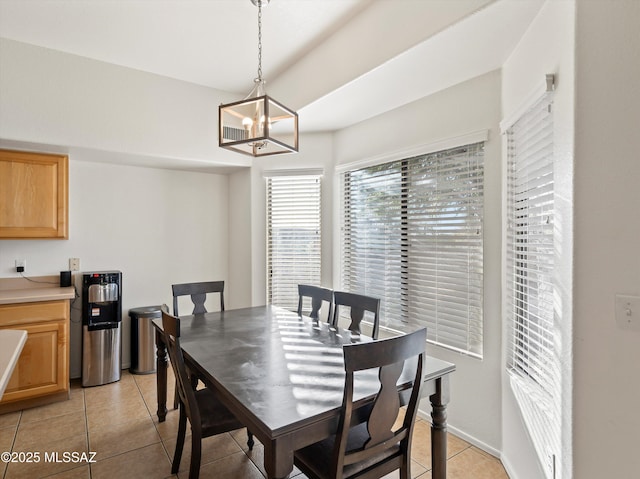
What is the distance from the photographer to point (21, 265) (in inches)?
128

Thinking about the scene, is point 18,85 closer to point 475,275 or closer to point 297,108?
point 297,108

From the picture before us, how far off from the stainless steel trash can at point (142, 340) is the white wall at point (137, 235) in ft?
0.67

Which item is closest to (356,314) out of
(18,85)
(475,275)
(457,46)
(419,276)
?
(419,276)

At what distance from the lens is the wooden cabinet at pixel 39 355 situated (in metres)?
2.80

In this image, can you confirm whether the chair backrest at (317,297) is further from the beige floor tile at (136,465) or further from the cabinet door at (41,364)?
the cabinet door at (41,364)

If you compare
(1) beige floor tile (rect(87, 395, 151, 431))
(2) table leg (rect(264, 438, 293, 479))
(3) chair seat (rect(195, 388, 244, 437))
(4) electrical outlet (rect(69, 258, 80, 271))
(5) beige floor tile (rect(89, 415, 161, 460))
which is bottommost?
(1) beige floor tile (rect(87, 395, 151, 431))

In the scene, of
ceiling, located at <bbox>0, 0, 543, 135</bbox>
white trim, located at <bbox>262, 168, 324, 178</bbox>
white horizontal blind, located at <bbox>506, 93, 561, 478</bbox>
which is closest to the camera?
white horizontal blind, located at <bbox>506, 93, 561, 478</bbox>

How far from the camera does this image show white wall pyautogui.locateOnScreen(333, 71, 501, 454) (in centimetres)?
231

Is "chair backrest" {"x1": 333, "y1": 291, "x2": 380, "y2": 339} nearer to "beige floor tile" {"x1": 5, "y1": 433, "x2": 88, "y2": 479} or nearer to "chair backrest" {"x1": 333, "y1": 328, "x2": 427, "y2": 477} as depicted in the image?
"chair backrest" {"x1": 333, "y1": 328, "x2": 427, "y2": 477}

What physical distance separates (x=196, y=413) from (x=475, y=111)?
8.38ft

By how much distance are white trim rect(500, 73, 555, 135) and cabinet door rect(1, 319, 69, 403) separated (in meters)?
3.75

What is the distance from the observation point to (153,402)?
9.89 ft

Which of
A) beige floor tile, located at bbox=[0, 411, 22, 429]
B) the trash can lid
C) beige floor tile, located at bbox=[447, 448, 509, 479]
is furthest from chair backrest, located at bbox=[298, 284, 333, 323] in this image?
beige floor tile, located at bbox=[0, 411, 22, 429]

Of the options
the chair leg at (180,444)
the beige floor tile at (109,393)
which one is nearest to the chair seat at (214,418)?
the chair leg at (180,444)
